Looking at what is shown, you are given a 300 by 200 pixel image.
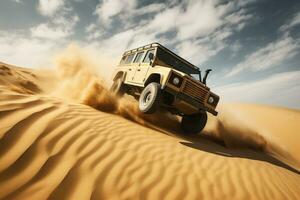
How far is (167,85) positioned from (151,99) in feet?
1.75

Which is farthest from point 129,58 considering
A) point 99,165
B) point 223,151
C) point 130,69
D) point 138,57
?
point 99,165

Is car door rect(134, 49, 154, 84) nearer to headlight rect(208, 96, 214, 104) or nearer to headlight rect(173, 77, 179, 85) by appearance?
headlight rect(173, 77, 179, 85)

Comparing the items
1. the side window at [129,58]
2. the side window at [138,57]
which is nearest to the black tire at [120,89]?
the side window at [129,58]

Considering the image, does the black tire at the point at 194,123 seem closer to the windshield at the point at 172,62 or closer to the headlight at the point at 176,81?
the windshield at the point at 172,62

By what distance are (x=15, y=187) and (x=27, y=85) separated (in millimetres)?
12396

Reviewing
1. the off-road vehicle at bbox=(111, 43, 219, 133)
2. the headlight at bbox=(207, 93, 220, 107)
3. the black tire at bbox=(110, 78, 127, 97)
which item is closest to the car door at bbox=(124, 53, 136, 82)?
the off-road vehicle at bbox=(111, 43, 219, 133)

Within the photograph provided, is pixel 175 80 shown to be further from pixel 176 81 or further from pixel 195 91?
pixel 195 91

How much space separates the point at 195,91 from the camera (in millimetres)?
6707

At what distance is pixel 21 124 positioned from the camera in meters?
2.98

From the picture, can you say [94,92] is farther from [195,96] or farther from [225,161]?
[225,161]

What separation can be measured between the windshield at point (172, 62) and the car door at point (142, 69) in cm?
35

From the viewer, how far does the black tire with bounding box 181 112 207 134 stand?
7.68m

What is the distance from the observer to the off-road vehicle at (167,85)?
6395 mm

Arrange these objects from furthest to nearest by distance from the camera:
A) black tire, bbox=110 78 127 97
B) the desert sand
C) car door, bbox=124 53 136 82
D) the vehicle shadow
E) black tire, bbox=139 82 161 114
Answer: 1. black tire, bbox=110 78 127 97
2. car door, bbox=124 53 136 82
3. black tire, bbox=139 82 161 114
4. the vehicle shadow
5. the desert sand
